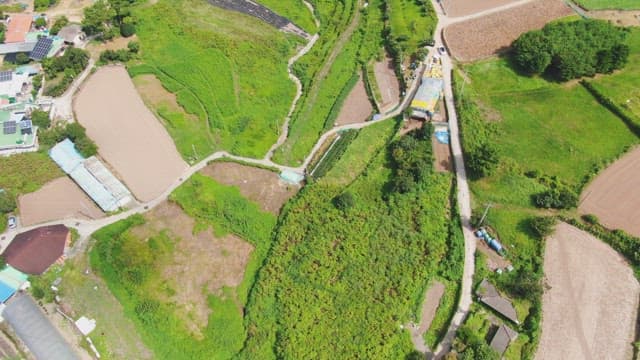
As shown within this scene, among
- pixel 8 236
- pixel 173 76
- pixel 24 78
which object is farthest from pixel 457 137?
pixel 24 78

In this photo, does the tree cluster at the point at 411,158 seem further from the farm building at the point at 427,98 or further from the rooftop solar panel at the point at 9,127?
the rooftop solar panel at the point at 9,127

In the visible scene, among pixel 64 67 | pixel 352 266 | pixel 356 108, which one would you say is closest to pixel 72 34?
pixel 64 67

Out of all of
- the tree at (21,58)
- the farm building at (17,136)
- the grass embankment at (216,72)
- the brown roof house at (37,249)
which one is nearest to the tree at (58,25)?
the tree at (21,58)

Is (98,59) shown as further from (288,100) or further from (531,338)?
(531,338)

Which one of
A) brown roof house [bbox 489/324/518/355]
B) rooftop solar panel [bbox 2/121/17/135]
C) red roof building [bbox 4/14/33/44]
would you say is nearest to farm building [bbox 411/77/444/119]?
brown roof house [bbox 489/324/518/355]

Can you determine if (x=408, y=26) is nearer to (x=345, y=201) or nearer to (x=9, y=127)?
(x=345, y=201)
